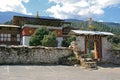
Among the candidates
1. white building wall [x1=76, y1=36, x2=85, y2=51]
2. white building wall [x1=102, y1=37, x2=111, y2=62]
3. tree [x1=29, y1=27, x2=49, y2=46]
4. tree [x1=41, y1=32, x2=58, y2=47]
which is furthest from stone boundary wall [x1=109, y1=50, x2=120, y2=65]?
tree [x1=29, y1=27, x2=49, y2=46]

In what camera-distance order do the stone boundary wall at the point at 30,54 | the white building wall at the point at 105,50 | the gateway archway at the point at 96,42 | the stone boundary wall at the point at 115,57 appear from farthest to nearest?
the white building wall at the point at 105,50 → the stone boundary wall at the point at 115,57 → the gateway archway at the point at 96,42 → the stone boundary wall at the point at 30,54

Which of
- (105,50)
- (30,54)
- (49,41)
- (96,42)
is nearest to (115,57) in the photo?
(105,50)

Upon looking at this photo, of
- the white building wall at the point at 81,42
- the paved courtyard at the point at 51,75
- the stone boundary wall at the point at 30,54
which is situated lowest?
the paved courtyard at the point at 51,75

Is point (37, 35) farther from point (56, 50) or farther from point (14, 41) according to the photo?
point (56, 50)

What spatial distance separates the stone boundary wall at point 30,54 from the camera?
23.8 metres

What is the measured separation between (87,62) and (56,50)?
4.12 m

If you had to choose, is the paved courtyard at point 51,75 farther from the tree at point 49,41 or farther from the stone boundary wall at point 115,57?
Result: the tree at point 49,41

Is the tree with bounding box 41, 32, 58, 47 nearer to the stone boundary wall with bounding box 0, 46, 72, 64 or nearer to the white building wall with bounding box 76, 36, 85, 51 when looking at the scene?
the white building wall with bounding box 76, 36, 85, 51

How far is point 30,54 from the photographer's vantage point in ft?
80.2

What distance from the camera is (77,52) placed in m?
24.9

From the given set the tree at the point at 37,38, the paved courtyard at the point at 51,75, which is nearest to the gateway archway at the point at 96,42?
the paved courtyard at the point at 51,75

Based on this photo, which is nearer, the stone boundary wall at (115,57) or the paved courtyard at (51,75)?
the paved courtyard at (51,75)

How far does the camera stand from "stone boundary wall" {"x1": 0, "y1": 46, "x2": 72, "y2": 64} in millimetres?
23750

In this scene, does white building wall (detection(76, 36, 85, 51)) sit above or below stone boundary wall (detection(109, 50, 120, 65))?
above
